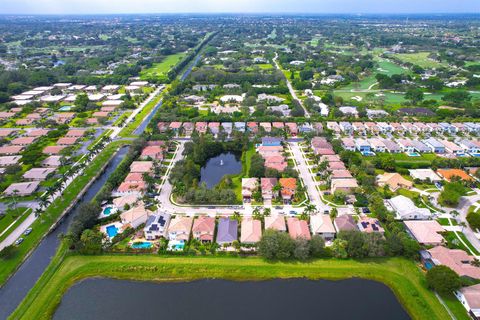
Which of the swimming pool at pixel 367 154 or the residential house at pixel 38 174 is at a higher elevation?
the residential house at pixel 38 174

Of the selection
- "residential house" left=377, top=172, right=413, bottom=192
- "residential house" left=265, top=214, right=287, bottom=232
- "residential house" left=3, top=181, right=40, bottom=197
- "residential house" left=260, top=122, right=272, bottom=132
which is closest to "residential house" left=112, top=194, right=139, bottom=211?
"residential house" left=3, top=181, right=40, bottom=197

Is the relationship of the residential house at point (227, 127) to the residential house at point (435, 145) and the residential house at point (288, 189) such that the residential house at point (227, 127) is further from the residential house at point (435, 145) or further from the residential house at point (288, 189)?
the residential house at point (435, 145)

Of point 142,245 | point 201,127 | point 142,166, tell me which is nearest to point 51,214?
point 142,166

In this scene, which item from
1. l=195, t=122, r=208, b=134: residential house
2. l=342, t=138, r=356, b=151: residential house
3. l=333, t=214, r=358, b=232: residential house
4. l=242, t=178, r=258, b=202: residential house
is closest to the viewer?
l=333, t=214, r=358, b=232: residential house

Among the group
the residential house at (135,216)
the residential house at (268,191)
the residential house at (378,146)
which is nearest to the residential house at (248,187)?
the residential house at (268,191)

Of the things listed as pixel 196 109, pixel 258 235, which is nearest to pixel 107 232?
pixel 258 235

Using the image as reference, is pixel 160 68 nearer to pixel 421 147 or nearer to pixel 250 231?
pixel 421 147

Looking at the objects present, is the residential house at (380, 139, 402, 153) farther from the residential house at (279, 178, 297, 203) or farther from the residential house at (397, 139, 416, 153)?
the residential house at (279, 178, 297, 203)
